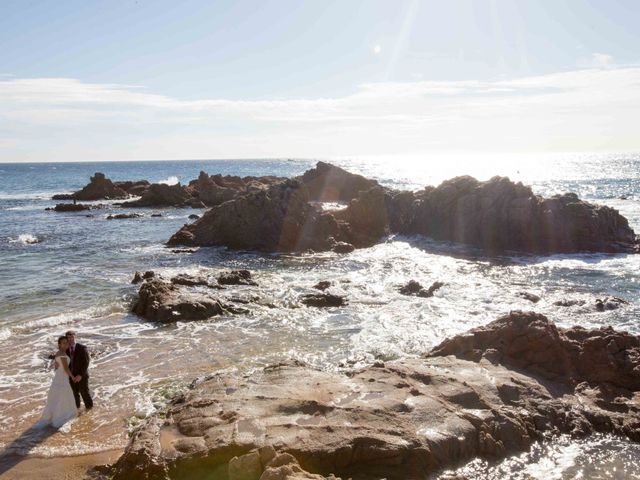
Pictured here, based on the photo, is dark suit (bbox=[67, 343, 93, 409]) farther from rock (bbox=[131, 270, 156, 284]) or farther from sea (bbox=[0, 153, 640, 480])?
rock (bbox=[131, 270, 156, 284])

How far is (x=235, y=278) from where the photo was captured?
22.8 m

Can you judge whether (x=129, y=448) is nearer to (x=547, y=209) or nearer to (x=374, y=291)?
(x=374, y=291)

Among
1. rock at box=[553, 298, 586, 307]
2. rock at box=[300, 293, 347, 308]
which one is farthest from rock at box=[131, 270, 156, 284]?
rock at box=[553, 298, 586, 307]

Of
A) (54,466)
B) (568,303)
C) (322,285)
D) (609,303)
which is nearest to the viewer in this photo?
(54,466)

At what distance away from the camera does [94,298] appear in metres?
20.3

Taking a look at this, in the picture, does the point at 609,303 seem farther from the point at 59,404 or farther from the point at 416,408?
the point at 59,404

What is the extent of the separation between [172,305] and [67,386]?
24.0 feet

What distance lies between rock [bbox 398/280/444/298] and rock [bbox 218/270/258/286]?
6346mm

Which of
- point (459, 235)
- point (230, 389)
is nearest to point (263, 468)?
point (230, 389)

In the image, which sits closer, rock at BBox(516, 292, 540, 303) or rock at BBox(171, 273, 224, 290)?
rock at BBox(516, 292, 540, 303)

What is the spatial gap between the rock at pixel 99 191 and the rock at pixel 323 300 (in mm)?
59045

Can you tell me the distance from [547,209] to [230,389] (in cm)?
2783

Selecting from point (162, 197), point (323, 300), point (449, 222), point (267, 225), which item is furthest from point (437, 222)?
point (162, 197)

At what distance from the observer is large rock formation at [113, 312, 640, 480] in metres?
7.80
